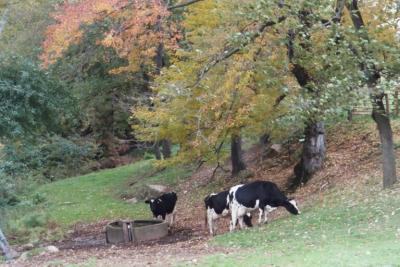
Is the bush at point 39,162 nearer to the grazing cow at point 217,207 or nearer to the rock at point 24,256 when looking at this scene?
the rock at point 24,256

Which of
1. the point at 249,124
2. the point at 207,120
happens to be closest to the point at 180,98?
the point at 207,120

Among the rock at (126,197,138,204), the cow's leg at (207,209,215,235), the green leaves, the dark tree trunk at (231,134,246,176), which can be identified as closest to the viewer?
the cow's leg at (207,209,215,235)

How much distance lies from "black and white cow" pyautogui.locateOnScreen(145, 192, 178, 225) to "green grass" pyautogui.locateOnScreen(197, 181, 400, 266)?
5339mm

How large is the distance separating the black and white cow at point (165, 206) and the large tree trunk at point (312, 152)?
4412 millimetres

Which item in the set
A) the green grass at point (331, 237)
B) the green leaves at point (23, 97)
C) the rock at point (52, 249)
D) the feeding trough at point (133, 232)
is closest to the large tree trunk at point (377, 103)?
the green grass at point (331, 237)

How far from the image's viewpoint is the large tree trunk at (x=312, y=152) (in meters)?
20.7

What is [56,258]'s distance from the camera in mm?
15164

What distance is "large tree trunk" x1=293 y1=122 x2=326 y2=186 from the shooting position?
20.7 metres

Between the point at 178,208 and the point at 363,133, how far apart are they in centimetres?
807

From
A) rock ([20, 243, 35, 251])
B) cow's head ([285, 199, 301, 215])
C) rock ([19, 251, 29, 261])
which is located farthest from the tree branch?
rock ([20, 243, 35, 251])

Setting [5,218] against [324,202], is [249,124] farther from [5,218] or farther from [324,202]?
[5,218]

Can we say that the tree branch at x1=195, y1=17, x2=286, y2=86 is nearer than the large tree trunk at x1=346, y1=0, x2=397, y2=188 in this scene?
No

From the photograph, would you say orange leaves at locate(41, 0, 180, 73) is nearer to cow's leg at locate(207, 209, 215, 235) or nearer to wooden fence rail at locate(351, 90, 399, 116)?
cow's leg at locate(207, 209, 215, 235)

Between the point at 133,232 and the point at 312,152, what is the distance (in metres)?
7.04
